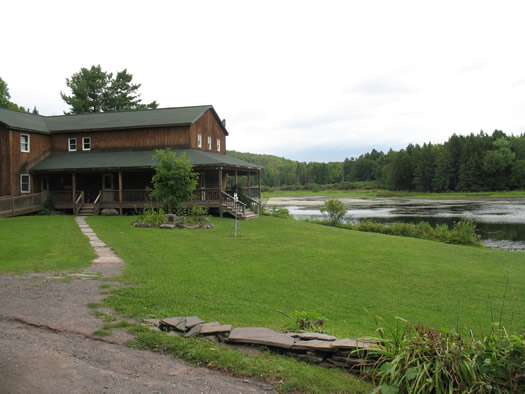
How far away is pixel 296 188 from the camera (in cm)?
12938

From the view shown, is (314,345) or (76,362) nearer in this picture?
(76,362)

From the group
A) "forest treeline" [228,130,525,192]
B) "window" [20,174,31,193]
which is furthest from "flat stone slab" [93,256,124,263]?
"forest treeline" [228,130,525,192]

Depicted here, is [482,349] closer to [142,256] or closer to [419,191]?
[142,256]

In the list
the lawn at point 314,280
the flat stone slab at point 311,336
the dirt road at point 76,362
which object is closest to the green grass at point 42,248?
the lawn at point 314,280

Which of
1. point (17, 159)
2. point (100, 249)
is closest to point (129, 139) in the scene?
point (17, 159)

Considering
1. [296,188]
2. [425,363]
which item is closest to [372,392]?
[425,363]

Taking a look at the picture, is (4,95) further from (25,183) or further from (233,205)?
(233,205)

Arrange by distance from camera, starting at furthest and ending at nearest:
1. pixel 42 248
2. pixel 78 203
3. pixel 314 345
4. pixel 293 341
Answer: pixel 78 203
pixel 42 248
pixel 293 341
pixel 314 345

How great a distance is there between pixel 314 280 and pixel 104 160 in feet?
71.5

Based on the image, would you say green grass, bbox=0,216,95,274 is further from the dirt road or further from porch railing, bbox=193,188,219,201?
porch railing, bbox=193,188,219,201

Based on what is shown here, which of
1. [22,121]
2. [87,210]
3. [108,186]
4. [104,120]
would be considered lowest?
[87,210]

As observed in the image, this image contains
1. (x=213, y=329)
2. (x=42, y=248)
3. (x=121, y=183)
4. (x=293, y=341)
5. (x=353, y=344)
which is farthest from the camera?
(x=121, y=183)

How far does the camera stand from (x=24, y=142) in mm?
28750

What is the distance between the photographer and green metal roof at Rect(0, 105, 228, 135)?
94.9ft
